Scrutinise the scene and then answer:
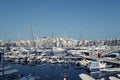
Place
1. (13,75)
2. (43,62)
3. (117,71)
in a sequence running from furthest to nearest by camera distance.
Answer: (43,62) → (117,71) → (13,75)

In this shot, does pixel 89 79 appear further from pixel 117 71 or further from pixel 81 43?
pixel 81 43

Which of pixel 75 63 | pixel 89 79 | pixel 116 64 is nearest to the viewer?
pixel 89 79

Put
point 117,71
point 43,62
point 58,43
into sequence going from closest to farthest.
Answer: point 117,71, point 43,62, point 58,43

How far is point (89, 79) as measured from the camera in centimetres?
1758

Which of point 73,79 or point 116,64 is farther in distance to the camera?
point 116,64

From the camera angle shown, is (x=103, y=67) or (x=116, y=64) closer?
(x=103, y=67)

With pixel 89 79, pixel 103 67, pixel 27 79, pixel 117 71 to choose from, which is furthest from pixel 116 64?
pixel 89 79

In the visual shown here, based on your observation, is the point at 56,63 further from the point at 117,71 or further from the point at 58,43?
the point at 58,43

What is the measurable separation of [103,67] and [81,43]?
140 metres

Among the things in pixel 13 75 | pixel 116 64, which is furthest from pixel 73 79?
pixel 116 64

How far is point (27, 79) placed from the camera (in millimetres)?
32500

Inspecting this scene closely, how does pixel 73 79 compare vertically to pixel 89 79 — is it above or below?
below

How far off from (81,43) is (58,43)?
61.5 feet

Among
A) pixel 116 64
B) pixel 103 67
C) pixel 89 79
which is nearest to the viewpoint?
pixel 89 79
